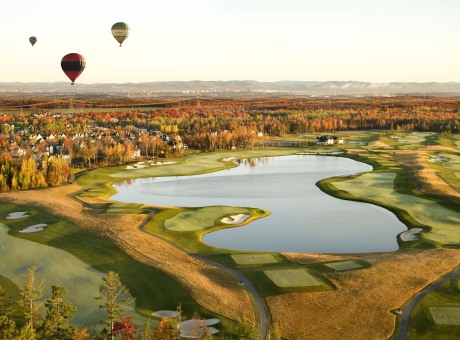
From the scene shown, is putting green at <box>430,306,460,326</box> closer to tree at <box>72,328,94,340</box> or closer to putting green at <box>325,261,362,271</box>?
putting green at <box>325,261,362,271</box>

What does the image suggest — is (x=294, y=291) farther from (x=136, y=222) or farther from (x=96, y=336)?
(x=136, y=222)

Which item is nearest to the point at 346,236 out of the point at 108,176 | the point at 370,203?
the point at 370,203

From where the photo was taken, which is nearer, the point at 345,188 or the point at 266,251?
the point at 266,251

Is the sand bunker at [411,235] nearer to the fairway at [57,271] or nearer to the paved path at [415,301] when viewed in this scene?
the paved path at [415,301]

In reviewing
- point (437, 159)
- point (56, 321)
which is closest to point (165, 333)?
point (56, 321)

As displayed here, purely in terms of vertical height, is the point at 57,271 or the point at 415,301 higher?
the point at 415,301

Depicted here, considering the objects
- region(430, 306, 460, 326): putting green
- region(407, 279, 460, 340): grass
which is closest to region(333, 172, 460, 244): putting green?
region(407, 279, 460, 340): grass

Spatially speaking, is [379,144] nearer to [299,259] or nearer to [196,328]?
[299,259]
